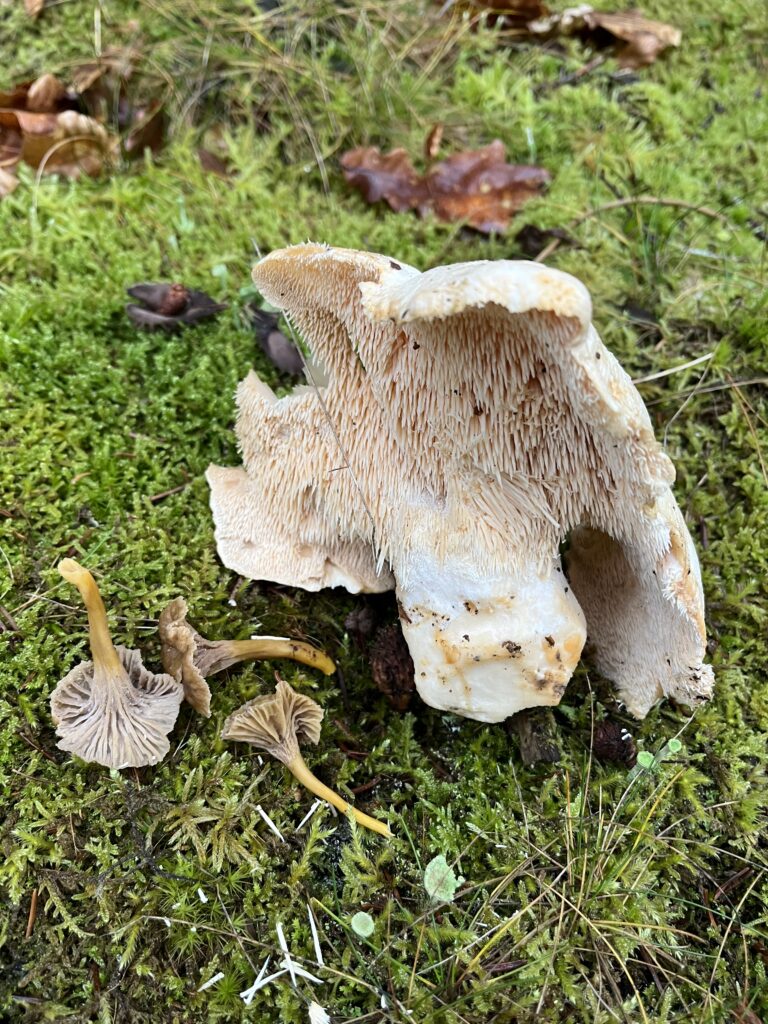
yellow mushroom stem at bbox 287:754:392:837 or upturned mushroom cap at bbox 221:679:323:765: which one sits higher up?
upturned mushroom cap at bbox 221:679:323:765

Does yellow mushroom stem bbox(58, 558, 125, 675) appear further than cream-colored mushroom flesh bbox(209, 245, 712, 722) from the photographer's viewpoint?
Yes

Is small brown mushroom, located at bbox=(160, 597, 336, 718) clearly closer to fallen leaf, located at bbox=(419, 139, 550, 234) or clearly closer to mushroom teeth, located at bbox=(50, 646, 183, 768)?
mushroom teeth, located at bbox=(50, 646, 183, 768)

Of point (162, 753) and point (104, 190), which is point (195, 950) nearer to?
point (162, 753)

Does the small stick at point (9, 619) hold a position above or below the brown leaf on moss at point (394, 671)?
above

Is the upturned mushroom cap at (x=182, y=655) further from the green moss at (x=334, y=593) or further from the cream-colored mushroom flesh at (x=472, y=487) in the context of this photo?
the cream-colored mushroom flesh at (x=472, y=487)

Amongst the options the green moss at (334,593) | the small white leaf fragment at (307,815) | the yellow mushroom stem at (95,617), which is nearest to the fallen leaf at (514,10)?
the green moss at (334,593)

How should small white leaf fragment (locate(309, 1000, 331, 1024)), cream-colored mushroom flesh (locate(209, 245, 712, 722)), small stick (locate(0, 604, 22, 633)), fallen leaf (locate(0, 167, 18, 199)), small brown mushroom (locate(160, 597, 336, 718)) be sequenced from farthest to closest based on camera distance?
fallen leaf (locate(0, 167, 18, 199)) → small stick (locate(0, 604, 22, 633)) → small brown mushroom (locate(160, 597, 336, 718)) → small white leaf fragment (locate(309, 1000, 331, 1024)) → cream-colored mushroom flesh (locate(209, 245, 712, 722))

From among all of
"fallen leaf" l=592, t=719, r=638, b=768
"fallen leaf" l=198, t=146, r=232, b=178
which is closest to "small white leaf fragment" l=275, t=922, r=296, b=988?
"fallen leaf" l=592, t=719, r=638, b=768
